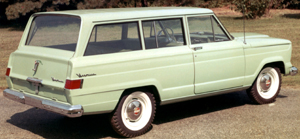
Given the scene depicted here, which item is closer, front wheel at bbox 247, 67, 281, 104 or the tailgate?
the tailgate

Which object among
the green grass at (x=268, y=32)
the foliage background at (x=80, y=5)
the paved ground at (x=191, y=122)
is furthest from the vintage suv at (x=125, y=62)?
the foliage background at (x=80, y=5)

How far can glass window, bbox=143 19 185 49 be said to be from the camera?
226 inches

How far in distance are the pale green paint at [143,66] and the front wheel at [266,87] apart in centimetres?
26

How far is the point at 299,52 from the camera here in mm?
12773

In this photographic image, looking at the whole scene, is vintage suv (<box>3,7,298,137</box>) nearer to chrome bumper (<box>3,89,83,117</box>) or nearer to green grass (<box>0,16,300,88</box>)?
chrome bumper (<box>3,89,83,117</box>)

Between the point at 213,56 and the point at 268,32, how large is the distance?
38.9 ft

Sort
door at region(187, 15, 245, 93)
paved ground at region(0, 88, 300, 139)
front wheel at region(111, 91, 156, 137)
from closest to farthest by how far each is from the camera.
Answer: front wheel at region(111, 91, 156, 137)
paved ground at region(0, 88, 300, 139)
door at region(187, 15, 245, 93)

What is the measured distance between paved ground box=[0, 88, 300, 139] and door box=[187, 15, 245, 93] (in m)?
0.52

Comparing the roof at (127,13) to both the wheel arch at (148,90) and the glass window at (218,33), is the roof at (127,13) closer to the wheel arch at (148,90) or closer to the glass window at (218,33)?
the glass window at (218,33)

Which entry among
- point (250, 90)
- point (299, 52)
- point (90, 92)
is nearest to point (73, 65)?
point (90, 92)

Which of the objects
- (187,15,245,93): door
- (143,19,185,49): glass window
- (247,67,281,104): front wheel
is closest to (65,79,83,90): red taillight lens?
(143,19,185,49): glass window

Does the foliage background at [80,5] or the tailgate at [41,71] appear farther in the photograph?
the foliage background at [80,5]

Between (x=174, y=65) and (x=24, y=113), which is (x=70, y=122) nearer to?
(x=24, y=113)

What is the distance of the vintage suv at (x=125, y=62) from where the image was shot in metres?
5.09
